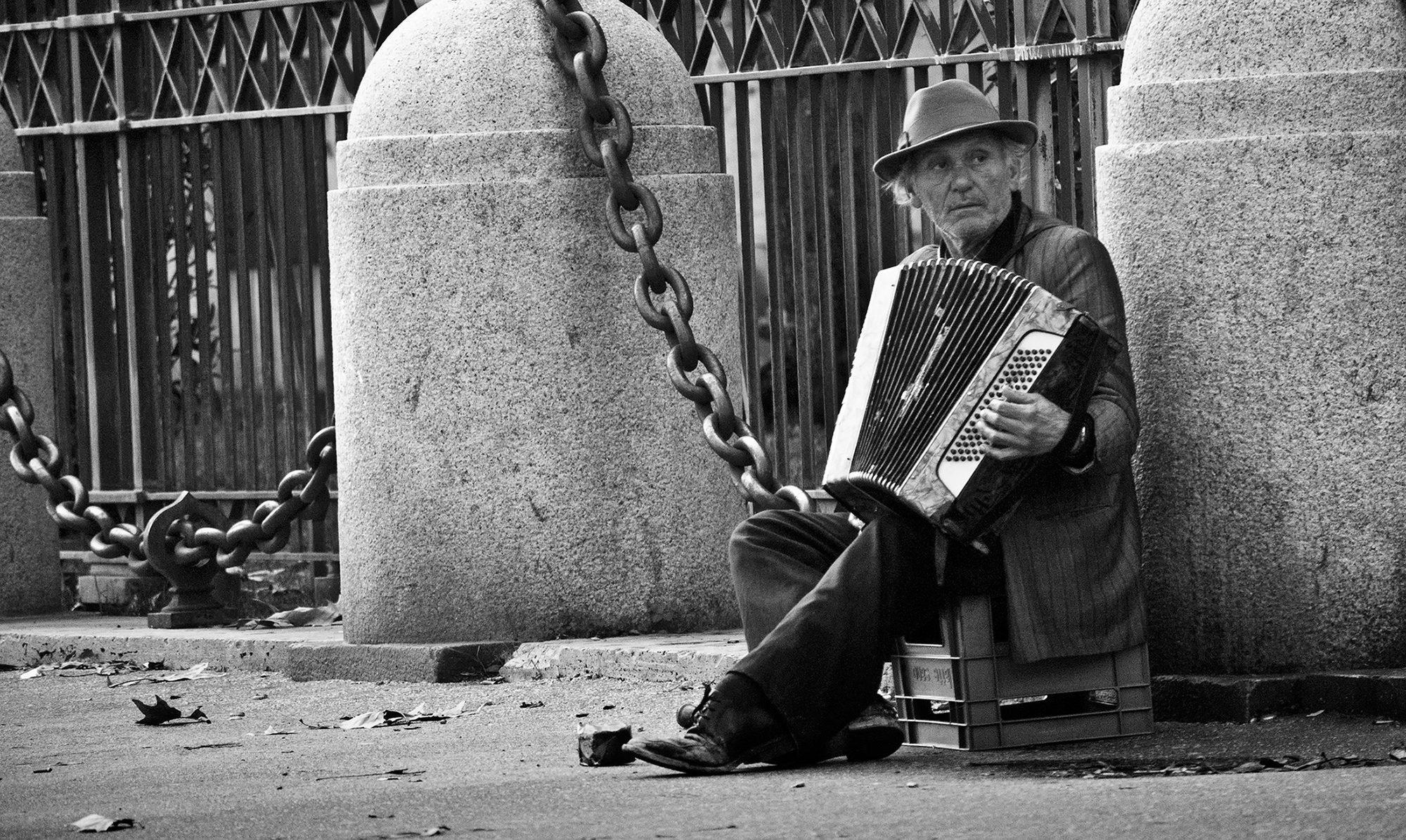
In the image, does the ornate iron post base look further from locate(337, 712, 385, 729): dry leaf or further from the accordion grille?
the accordion grille

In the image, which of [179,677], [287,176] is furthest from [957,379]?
[287,176]

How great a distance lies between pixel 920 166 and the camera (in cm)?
551

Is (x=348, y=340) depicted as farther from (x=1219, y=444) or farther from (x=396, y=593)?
(x=1219, y=444)

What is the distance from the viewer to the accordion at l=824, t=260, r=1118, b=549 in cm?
489

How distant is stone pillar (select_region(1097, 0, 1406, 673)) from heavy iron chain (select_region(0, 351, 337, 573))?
332 centimetres

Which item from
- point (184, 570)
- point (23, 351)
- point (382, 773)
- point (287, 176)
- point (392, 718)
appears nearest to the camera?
point (382, 773)

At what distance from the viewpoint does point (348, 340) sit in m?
7.25

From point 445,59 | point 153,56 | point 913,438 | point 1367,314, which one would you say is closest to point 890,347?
point 913,438

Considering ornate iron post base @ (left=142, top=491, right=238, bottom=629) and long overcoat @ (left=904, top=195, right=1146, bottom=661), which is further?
ornate iron post base @ (left=142, top=491, right=238, bottom=629)

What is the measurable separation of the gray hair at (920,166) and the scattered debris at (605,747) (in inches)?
58.0

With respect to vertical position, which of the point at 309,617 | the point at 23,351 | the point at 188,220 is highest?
the point at 188,220

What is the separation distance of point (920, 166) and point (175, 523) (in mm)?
3880

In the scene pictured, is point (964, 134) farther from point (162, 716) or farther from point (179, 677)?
point (179, 677)

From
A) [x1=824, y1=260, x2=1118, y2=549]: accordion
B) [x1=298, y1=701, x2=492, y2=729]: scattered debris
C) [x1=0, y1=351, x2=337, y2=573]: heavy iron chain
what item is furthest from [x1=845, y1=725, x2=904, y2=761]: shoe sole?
[x1=0, y1=351, x2=337, y2=573]: heavy iron chain
